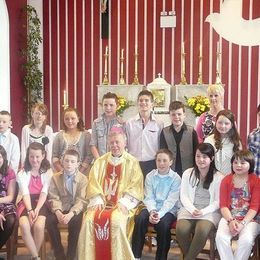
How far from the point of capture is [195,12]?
6.86 meters

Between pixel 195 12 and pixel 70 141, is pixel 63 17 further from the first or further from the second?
pixel 70 141

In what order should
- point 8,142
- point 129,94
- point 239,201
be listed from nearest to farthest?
point 239,201 → point 8,142 → point 129,94

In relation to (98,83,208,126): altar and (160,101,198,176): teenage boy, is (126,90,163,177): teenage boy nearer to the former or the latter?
(160,101,198,176): teenage boy

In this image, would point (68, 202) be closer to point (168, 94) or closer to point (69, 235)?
point (69, 235)

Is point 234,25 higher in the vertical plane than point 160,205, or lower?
higher

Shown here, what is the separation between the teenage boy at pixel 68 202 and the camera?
Result: 13.0ft

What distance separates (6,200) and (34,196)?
24cm

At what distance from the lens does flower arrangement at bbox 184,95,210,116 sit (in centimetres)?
582

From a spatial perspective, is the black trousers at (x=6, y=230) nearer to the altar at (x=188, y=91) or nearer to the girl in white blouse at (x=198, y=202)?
the girl in white blouse at (x=198, y=202)

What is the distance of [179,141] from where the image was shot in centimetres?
432

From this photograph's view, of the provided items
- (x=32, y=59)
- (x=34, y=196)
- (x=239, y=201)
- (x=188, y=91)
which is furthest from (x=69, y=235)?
(x=32, y=59)

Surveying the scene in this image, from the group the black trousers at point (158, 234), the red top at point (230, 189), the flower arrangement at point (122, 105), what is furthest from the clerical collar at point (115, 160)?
the flower arrangement at point (122, 105)

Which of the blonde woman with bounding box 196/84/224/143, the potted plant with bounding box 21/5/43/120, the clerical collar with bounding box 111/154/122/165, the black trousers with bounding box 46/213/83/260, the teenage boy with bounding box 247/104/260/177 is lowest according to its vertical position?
the black trousers with bounding box 46/213/83/260

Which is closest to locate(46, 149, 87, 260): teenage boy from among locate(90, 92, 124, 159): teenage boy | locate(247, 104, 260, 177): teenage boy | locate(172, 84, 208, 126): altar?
locate(90, 92, 124, 159): teenage boy
